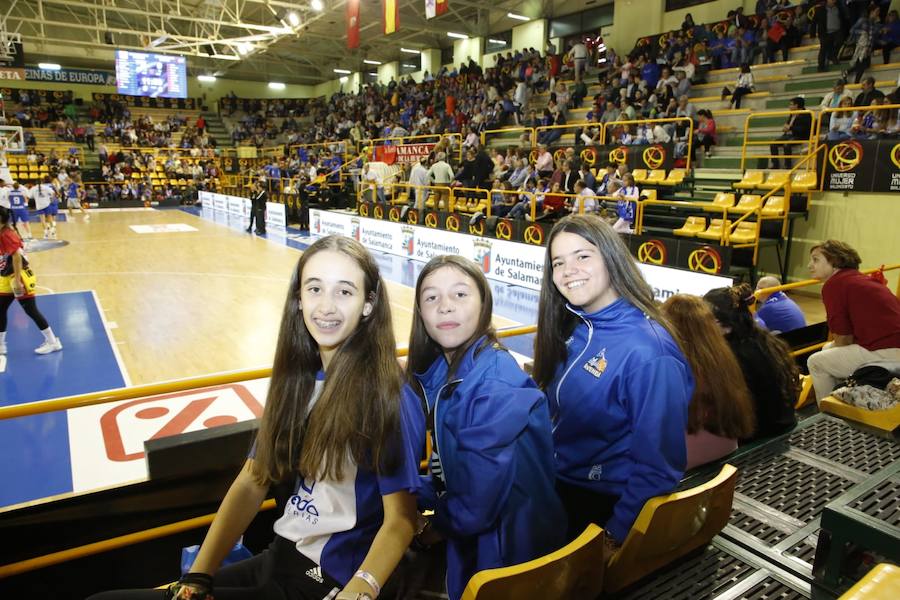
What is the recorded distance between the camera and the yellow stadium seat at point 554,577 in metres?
1.34

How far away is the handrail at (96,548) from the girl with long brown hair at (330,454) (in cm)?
40

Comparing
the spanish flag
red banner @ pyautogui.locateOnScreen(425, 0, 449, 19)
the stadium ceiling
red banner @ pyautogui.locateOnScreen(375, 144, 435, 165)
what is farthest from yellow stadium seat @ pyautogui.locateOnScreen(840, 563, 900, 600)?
the stadium ceiling

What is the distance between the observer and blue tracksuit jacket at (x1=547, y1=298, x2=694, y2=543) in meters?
1.73

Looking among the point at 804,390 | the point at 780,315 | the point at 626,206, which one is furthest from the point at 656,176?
the point at 804,390

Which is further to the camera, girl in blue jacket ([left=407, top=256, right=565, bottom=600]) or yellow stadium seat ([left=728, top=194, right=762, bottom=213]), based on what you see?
yellow stadium seat ([left=728, top=194, right=762, bottom=213])

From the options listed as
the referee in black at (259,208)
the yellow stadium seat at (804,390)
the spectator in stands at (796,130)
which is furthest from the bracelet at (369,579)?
the referee in black at (259,208)

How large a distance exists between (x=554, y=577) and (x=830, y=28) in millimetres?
14697

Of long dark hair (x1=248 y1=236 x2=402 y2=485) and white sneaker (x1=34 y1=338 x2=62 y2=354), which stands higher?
long dark hair (x1=248 y1=236 x2=402 y2=485)

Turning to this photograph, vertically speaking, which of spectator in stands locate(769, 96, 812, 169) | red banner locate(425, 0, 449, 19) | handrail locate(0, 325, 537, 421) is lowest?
handrail locate(0, 325, 537, 421)

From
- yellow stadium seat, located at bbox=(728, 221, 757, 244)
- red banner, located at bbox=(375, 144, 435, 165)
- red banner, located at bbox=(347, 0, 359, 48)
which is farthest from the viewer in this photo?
red banner, located at bbox=(375, 144, 435, 165)

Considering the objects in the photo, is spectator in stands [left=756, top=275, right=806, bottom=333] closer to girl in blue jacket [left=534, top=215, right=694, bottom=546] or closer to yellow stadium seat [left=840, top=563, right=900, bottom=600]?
girl in blue jacket [left=534, top=215, right=694, bottom=546]

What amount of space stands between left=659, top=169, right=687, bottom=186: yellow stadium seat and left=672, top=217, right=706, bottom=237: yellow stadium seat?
1827mm

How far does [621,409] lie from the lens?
6.04 feet

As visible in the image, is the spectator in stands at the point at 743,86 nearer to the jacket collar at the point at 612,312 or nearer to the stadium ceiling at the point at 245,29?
the stadium ceiling at the point at 245,29
